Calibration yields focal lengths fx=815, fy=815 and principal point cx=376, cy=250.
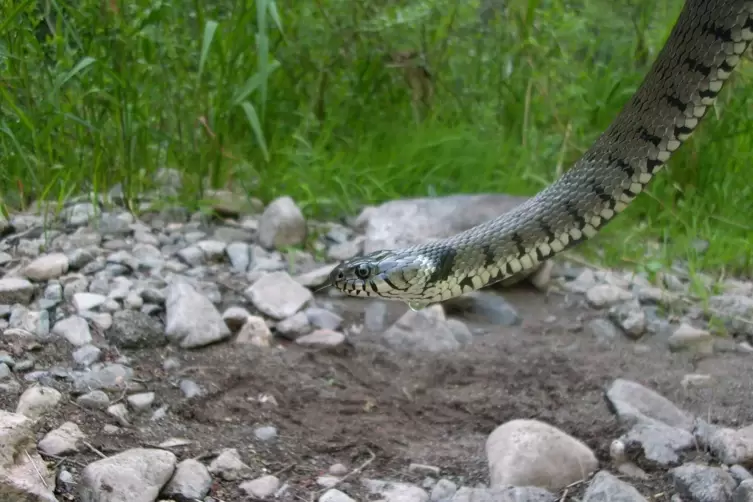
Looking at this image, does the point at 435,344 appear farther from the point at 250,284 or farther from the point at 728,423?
the point at 728,423

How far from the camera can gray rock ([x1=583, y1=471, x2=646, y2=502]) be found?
2303 millimetres

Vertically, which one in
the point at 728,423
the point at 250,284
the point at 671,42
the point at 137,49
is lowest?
the point at 250,284

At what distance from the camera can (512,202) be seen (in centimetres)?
447

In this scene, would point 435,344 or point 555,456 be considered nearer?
point 555,456

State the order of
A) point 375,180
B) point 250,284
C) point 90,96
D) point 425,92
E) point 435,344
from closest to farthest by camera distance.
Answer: point 435,344 < point 250,284 < point 90,96 < point 375,180 < point 425,92

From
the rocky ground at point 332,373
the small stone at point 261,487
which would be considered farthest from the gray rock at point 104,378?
the small stone at point 261,487

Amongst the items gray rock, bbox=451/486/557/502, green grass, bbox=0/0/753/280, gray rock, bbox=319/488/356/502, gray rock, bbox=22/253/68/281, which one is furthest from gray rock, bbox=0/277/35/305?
gray rock, bbox=451/486/557/502

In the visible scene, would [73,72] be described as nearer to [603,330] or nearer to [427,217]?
[427,217]

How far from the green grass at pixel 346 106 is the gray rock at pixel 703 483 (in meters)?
1.92

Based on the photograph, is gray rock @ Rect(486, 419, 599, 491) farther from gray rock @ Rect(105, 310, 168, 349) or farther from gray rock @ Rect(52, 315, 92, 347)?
gray rock @ Rect(52, 315, 92, 347)

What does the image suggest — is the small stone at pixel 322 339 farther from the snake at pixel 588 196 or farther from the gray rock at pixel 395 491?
the gray rock at pixel 395 491

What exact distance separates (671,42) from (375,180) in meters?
2.54

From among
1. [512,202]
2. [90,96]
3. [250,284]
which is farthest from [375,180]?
[90,96]

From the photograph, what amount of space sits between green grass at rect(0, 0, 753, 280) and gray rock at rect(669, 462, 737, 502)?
75.6 inches
